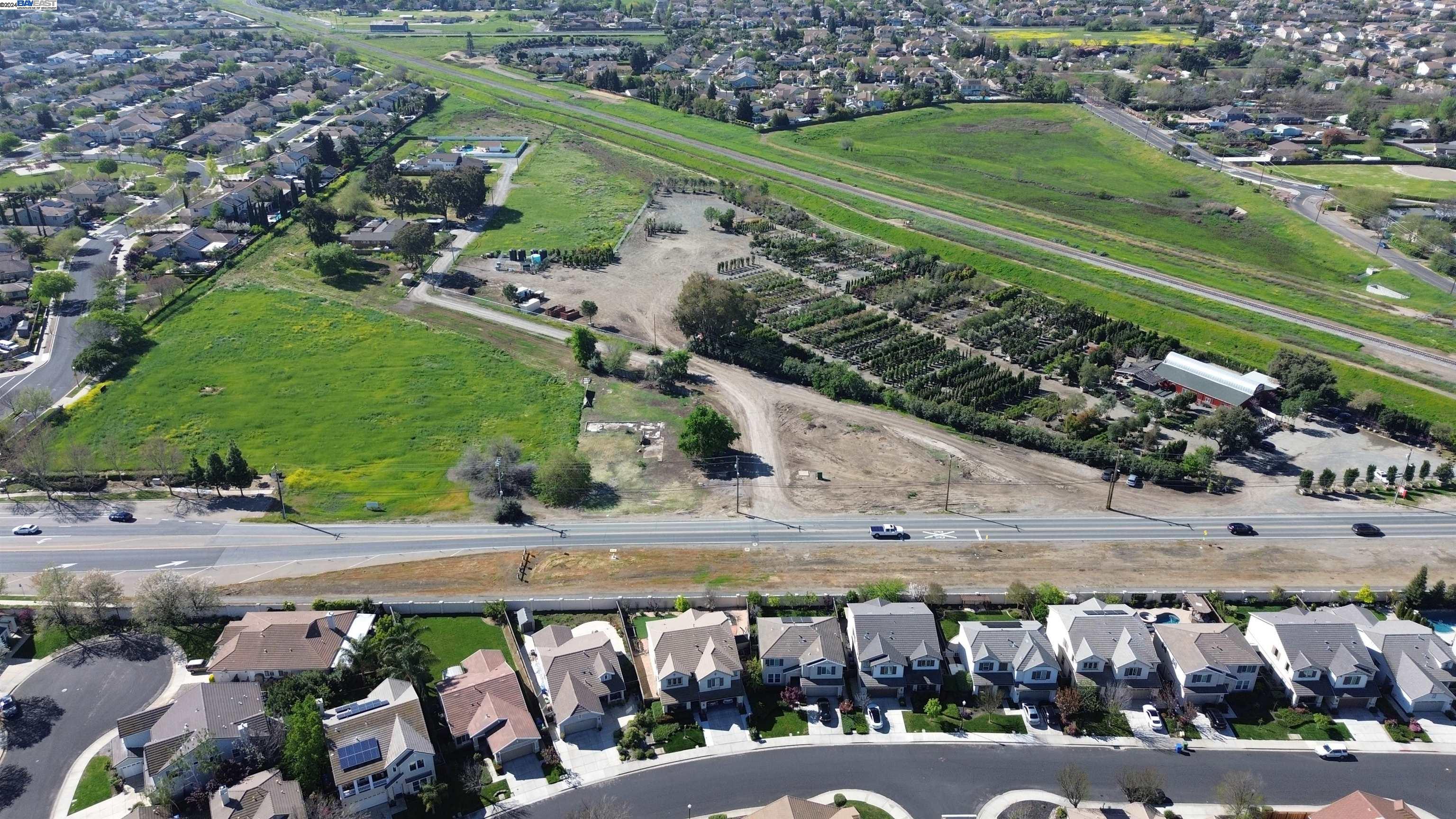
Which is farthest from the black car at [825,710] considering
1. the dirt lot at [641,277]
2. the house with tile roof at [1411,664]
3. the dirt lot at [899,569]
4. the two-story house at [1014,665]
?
the dirt lot at [641,277]

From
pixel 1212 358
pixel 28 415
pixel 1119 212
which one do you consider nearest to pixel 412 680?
pixel 28 415

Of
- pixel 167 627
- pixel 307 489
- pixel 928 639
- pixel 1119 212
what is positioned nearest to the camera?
pixel 928 639

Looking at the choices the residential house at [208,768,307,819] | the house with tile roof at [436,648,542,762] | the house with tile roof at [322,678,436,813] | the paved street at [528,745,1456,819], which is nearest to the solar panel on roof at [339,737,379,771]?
the house with tile roof at [322,678,436,813]

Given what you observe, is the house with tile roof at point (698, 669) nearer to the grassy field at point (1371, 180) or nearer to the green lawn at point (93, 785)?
the green lawn at point (93, 785)

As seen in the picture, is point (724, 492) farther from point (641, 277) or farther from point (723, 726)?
point (641, 277)

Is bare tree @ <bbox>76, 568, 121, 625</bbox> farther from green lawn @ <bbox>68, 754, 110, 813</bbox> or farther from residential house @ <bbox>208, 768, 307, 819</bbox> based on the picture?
residential house @ <bbox>208, 768, 307, 819</bbox>

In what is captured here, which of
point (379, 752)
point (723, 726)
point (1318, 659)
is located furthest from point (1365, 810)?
point (379, 752)

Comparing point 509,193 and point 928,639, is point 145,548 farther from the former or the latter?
point 509,193

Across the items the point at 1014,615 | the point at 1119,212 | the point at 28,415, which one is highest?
the point at 1119,212
